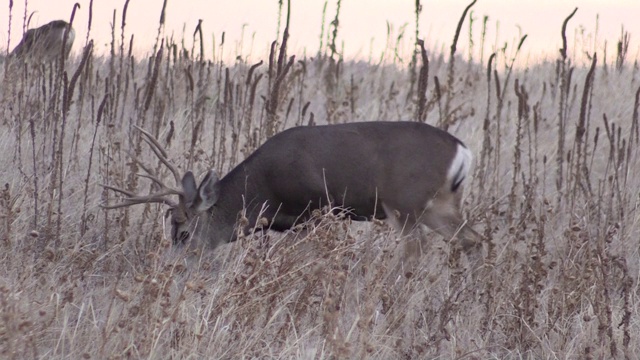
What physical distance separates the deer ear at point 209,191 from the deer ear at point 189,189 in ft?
0.19

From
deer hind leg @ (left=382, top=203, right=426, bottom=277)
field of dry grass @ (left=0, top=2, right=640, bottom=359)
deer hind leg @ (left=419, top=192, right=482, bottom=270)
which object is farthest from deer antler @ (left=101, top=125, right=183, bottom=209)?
deer hind leg @ (left=419, top=192, right=482, bottom=270)

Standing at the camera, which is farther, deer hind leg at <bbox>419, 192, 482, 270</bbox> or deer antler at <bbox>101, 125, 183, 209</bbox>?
deer hind leg at <bbox>419, 192, 482, 270</bbox>

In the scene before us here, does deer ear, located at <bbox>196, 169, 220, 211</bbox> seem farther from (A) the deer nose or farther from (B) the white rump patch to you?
(B) the white rump patch

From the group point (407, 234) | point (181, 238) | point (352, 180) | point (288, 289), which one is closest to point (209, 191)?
point (181, 238)

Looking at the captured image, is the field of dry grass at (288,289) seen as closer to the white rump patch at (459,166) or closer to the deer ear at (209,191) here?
the deer ear at (209,191)

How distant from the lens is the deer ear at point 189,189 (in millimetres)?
7348

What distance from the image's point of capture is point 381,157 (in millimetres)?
7082

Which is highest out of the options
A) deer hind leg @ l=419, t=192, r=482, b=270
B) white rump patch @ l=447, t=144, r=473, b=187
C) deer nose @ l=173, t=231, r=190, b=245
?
white rump patch @ l=447, t=144, r=473, b=187

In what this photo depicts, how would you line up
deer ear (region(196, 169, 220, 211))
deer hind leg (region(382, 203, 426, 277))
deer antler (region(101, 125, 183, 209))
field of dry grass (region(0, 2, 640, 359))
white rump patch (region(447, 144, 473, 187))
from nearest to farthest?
1. field of dry grass (region(0, 2, 640, 359))
2. deer antler (region(101, 125, 183, 209))
3. deer hind leg (region(382, 203, 426, 277))
4. white rump patch (region(447, 144, 473, 187))
5. deer ear (region(196, 169, 220, 211))

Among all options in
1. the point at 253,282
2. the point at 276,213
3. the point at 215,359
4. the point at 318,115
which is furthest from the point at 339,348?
the point at 318,115

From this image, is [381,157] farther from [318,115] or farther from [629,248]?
[318,115]

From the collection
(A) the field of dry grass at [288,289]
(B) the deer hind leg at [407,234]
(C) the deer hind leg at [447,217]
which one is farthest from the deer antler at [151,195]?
(C) the deer hind leg at [447,217]

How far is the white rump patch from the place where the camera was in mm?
7148

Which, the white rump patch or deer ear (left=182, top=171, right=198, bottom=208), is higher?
the white rump patch
